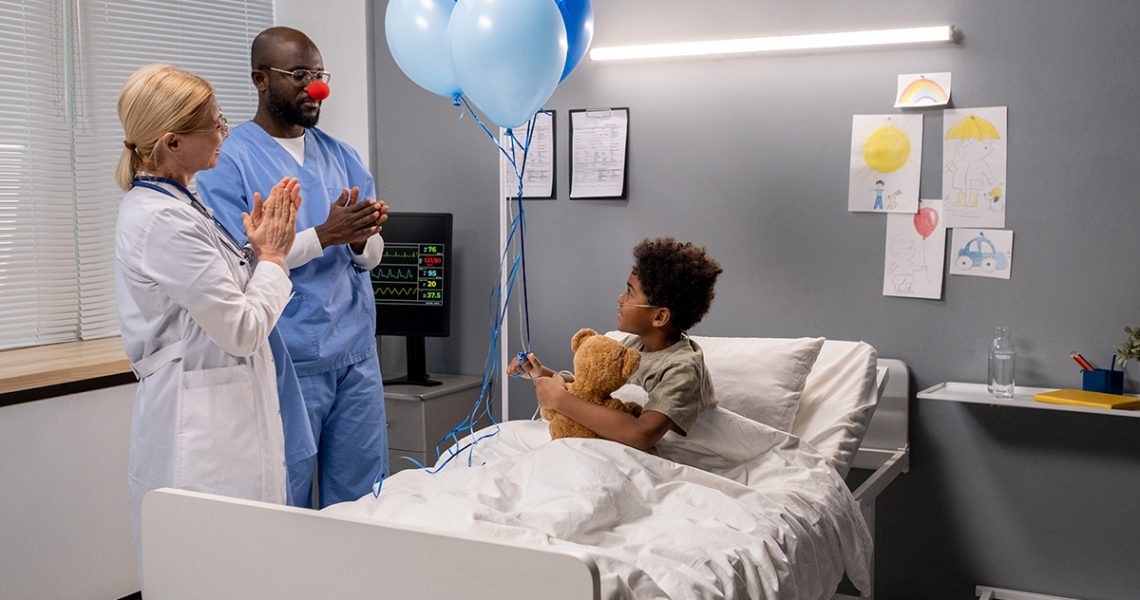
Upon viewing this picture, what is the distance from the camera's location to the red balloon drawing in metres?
2.74

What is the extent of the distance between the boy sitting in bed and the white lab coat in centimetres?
55

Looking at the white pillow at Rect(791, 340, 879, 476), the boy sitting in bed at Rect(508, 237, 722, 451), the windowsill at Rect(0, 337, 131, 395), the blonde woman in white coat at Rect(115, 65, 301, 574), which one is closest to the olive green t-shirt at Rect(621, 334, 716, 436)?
the boy sitting in bed at Rect(508, 237, 722, 451)

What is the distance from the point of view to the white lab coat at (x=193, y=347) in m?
1.77

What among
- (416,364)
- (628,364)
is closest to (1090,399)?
(628,364)

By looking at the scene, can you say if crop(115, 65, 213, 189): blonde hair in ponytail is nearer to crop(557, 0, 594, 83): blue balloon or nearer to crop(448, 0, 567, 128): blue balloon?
crop(448, 0, 567, 128): blue balloon

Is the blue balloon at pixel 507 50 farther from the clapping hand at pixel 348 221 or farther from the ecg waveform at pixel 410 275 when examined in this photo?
the ecg waveform at pixel 410 275

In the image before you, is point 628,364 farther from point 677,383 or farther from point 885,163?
point 885,163

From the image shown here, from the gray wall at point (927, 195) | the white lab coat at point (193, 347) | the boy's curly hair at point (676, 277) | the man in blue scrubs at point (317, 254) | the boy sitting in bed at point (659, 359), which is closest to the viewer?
the white lab coat at point (193, 347)

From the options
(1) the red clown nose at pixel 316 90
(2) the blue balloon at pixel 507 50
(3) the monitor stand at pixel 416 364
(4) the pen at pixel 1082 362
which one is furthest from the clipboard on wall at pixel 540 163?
(4) the pen at pixel 1082 362

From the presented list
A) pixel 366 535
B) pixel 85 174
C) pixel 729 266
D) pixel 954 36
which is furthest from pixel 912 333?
pixel 85 174

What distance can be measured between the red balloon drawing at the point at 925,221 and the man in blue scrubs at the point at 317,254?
4.71 ft

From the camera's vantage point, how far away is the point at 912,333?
2.79m

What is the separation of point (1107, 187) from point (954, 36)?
1.79 ft

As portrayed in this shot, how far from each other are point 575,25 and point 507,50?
1.26 ft
